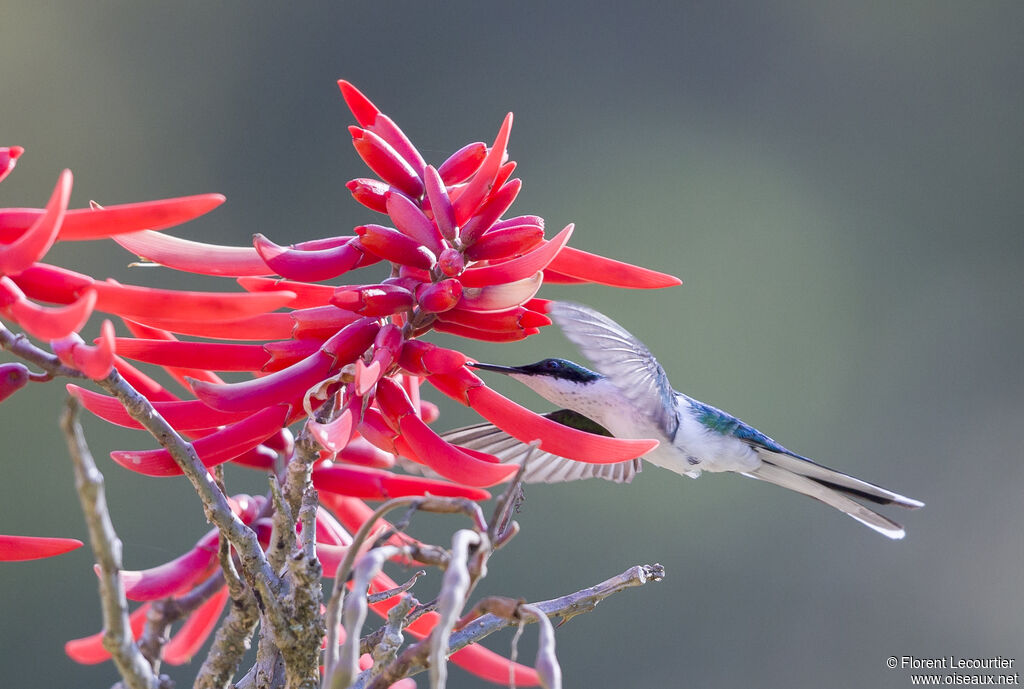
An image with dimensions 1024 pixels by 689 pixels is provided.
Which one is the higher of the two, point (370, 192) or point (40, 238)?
point (370, 192)

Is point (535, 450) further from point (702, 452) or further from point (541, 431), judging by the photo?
point (541, 431)

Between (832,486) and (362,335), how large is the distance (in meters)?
0.69

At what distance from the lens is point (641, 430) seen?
42.2 inches

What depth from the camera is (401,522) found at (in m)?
0.46

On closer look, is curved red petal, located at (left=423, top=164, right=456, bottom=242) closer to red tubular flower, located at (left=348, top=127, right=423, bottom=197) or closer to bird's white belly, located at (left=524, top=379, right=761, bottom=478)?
red tubular flower, located at (left=348, top=127, right=423, bottom=197)

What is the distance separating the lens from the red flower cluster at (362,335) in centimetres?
58

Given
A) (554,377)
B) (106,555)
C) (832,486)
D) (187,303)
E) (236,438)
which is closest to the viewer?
(106,555)

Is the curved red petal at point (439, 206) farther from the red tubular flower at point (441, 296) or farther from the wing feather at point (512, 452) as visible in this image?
the wing feather at point (512, 452)

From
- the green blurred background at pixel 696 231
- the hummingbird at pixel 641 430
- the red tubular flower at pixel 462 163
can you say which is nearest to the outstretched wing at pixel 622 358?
the hummingbird at pixel 641 430

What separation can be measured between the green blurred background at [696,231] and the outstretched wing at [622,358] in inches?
67.8

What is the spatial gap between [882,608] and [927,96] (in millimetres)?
2184

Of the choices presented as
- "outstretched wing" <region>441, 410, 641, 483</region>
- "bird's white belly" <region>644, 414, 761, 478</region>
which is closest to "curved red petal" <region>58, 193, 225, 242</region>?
"outstretched wing" <region>441, 410, 641, 483</region>

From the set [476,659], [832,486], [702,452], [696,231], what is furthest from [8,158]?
[696,231]

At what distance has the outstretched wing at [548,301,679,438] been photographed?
0.81 meters
